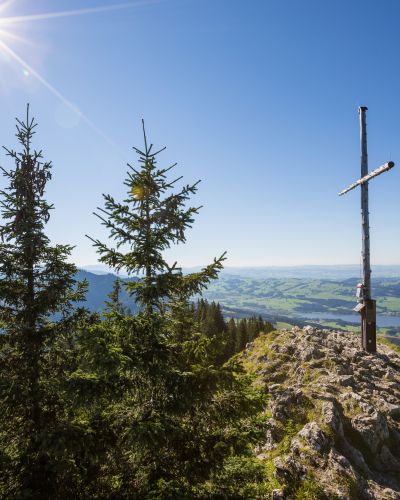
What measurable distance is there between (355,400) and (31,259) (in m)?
14.4

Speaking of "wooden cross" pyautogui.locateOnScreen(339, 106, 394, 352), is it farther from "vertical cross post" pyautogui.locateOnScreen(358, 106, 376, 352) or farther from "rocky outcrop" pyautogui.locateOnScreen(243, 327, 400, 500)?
"rocky outcrop" pyautogui.locateOnScreen(243, 327, 400, 500)

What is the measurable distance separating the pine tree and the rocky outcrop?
7.22m

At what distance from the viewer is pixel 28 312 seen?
35.0 ft

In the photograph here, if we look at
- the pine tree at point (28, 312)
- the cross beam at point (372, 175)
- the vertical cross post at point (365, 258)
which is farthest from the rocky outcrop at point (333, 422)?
the cross beam at point (372, 175)

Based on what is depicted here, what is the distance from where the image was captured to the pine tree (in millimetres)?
9555

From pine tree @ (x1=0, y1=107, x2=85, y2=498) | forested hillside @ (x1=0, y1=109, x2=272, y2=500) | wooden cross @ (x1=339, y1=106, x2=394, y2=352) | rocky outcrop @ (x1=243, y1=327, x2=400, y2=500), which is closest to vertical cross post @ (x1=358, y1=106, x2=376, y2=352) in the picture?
wooden cross @ (x1=339, y1=106, x2=394, y2=352)

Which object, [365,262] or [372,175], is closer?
[372,175]

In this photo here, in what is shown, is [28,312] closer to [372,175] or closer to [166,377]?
[166,377]

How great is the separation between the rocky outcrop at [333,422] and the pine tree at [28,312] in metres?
7.22

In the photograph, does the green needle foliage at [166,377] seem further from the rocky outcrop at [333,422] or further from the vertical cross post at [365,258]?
the vertical cross post at [365,258]

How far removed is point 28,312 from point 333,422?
12.2 m

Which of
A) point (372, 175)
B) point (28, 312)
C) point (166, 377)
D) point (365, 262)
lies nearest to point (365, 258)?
point (365, 262)

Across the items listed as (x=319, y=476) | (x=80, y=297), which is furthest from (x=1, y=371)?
(x=319, y=476)

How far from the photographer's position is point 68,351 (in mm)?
10961
